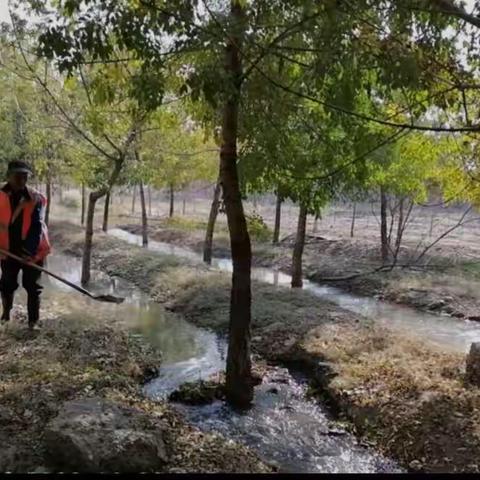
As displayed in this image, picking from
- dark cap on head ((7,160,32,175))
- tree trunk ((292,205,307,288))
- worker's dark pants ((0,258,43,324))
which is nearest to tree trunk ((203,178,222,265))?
tree trunk ((292,205,307,288))

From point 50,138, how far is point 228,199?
10883 millimetres

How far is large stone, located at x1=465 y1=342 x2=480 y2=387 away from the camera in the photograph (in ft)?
25.8

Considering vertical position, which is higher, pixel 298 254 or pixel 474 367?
pixel 298 254

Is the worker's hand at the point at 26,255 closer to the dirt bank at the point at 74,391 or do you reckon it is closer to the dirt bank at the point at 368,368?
the dirt bank at the point at 74,391

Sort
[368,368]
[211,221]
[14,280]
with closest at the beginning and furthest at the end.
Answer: [14,280]
[368,368]
[211,221]

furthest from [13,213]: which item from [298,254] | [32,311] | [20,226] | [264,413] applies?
[298,254]

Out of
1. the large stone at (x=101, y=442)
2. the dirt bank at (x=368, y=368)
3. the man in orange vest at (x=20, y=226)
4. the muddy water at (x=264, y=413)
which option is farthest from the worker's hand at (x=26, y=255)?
the dirt bank at (x=368, y=368)

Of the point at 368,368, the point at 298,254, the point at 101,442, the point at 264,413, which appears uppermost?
the point at 298,254

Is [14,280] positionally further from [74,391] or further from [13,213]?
[74,391]

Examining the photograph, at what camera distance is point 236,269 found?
24.7 feet

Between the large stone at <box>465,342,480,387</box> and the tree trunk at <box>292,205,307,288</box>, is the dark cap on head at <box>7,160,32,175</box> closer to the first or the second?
the large stone at <box>465,342,480,387</box>

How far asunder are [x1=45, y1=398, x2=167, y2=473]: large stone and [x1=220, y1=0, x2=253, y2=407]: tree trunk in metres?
2.19

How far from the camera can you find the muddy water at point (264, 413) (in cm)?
659

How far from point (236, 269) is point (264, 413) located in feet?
6.39
